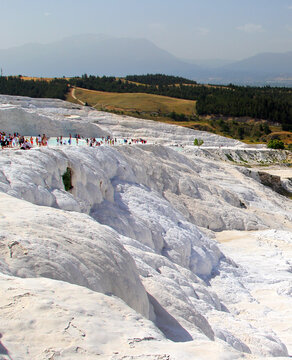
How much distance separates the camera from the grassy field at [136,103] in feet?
254

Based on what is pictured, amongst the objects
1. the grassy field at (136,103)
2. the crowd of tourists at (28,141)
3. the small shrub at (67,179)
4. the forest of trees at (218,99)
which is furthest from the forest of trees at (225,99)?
the small shrub at (67,179)

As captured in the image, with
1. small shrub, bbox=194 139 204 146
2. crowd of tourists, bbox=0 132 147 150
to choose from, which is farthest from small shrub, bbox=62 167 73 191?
small shrub, bbox=194 139 204 146

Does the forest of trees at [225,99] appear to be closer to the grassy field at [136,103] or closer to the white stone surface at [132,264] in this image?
the grassy field at [136,103]

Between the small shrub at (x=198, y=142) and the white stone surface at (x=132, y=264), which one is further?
the small shrub at (x=198, y=142)

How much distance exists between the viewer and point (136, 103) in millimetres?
80125

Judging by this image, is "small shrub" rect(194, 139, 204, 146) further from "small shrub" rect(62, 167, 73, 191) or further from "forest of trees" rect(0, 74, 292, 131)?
"small shrub" rect(62, 167, 73, 191)

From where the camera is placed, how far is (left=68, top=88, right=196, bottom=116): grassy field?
77.4m

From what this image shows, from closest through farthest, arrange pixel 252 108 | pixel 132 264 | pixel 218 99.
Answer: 1. pixel 132 264
2. pixel 252 108
3. pixel 218 99

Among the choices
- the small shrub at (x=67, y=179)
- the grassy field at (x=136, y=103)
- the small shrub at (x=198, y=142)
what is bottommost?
the small shrub at (x=198, y=142)

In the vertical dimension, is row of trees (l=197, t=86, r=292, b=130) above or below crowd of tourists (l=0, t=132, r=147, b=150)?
above

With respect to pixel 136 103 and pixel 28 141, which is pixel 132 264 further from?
pixel 136 103

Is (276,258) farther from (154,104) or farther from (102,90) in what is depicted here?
(102,90)

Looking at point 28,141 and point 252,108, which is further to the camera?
point 252,108

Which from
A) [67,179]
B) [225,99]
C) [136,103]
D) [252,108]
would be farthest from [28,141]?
[225,99]
